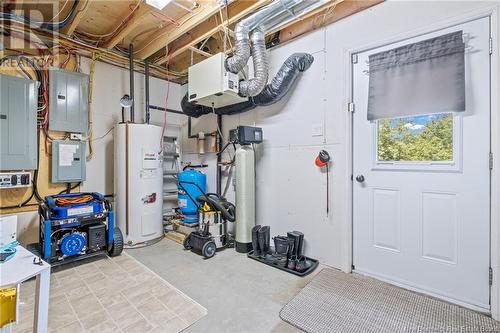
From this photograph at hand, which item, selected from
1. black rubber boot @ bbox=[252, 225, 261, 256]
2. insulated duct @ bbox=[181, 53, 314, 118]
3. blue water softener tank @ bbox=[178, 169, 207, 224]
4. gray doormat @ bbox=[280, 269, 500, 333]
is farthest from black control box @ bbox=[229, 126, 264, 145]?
gray doormat @ bbox=[280, 269, 500, 333]

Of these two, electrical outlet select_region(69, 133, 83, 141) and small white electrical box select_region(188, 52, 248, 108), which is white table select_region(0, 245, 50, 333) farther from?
electrical outlet select_region(69, 133, 83, 141)

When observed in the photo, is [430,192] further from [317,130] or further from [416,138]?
[317,130]

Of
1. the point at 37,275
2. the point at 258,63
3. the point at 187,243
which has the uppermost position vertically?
the point at 258,63

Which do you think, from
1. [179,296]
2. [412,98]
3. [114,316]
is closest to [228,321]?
[179,296]

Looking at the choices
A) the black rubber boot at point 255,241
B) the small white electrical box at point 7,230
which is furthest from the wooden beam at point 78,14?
the black rubber boot at point 255,241

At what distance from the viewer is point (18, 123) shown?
2.67 m

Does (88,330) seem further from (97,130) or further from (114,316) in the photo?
(97,130)

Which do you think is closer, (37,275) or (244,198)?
(37,275)

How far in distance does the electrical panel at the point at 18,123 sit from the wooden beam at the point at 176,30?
4.58 feet

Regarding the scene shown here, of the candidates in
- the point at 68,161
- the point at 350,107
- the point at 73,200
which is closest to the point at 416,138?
the point at 350,107

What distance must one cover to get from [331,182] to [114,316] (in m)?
2.26

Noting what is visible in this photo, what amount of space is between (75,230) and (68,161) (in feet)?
3.39

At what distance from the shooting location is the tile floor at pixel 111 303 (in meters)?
1.66

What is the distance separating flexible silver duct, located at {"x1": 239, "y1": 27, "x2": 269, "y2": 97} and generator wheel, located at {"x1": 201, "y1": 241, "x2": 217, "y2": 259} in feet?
6.14
